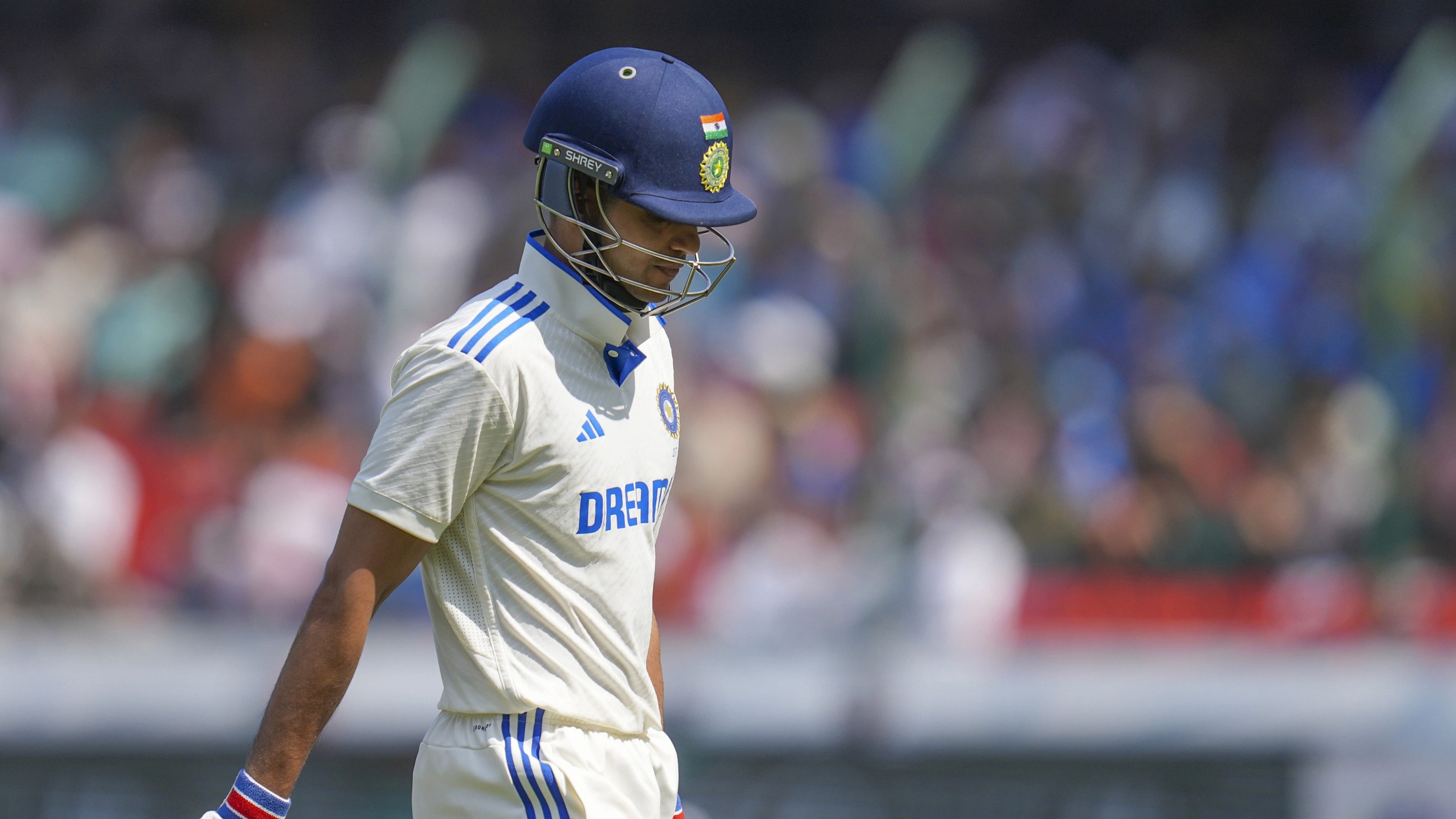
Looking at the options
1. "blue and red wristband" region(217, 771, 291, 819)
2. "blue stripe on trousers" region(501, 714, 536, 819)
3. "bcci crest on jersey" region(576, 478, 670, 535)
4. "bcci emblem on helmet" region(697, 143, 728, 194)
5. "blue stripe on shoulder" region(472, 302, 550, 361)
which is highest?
"bcci emblem on helmet" region(697, 143, 728, 194)

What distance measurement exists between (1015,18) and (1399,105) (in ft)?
13.5

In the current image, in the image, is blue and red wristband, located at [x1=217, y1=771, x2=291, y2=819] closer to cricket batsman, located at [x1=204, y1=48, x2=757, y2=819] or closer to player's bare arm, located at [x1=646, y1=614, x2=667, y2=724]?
cricket batsman, located at [x1=204, y1=48, x2=757, y2=819]

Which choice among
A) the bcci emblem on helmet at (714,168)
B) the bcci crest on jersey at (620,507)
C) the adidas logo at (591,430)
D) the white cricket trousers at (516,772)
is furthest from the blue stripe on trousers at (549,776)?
the bcci emblem on helmet at (714,168)

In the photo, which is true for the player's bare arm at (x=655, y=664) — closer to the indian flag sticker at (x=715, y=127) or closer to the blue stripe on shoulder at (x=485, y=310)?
the blue stripe on shoulder at (x=485, y=310)

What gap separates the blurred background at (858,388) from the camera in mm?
6125

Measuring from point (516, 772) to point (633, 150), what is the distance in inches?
38.5

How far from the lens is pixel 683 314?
8.89 meters

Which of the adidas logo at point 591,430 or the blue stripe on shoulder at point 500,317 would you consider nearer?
the blue stripe on shoulder at point 500,317

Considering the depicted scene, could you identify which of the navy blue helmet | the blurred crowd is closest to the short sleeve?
the navy blue helmet

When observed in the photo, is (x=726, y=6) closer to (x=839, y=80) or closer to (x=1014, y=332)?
(x=839, y=80)

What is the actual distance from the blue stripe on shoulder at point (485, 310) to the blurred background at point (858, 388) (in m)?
3.55

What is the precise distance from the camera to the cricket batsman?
2525 millimetres

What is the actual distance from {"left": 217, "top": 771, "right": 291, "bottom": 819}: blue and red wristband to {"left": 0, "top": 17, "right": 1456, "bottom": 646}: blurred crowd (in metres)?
4.16

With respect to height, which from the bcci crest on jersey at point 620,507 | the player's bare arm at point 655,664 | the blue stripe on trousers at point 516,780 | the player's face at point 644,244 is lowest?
the blue stripe on trousers at point 516,780
